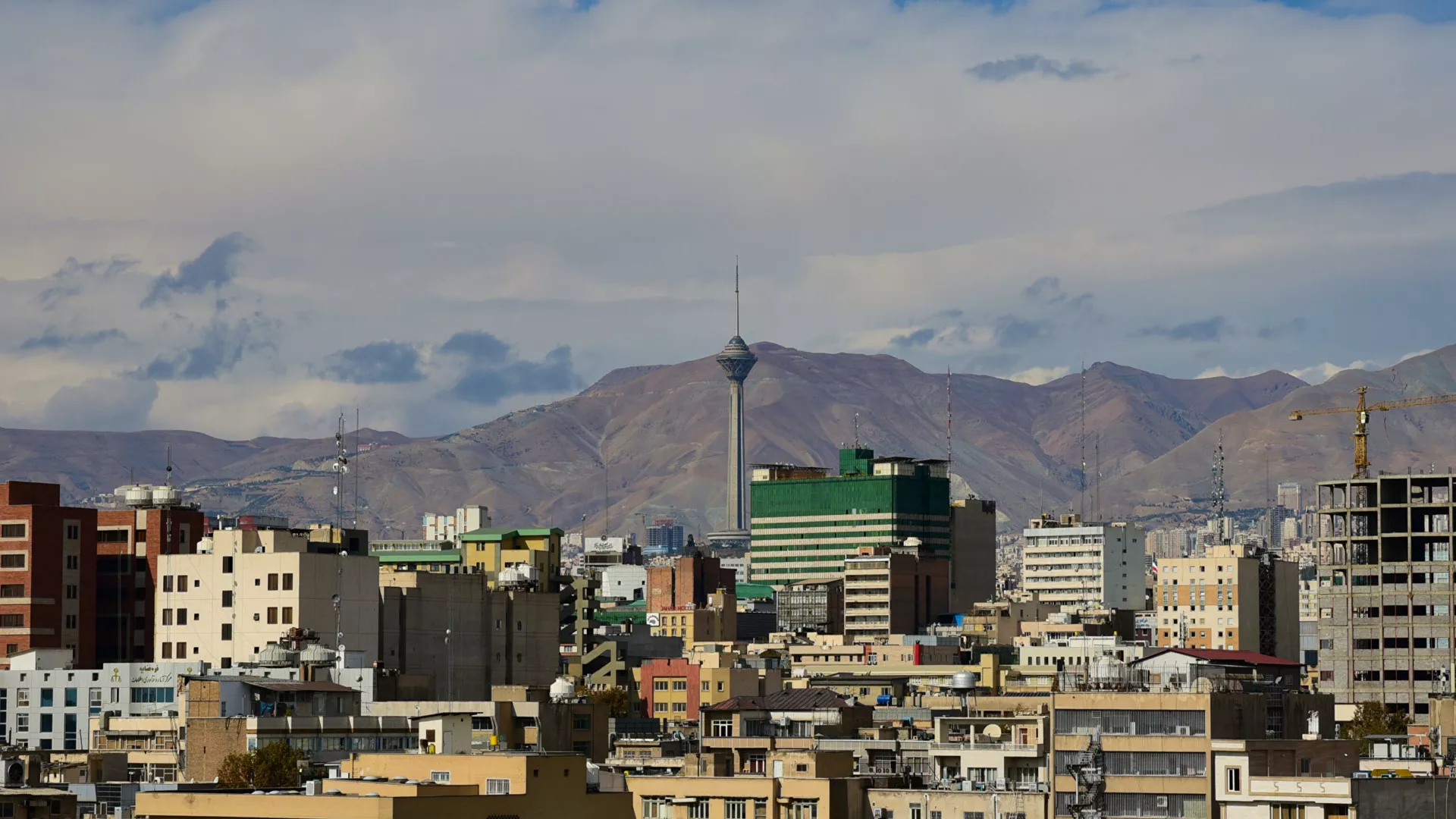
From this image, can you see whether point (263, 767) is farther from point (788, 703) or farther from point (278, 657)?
point (788, 703)

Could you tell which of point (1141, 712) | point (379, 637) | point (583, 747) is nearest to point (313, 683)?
point (583, 747)

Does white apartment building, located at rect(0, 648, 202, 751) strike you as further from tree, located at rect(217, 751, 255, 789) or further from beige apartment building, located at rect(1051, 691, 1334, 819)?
beige apartment building, located at rect(1051, 691, 1334, 819)

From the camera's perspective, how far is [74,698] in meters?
168

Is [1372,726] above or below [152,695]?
below

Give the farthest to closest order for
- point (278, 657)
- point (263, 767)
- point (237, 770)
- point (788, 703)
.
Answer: point (278, 657) → point (788, 703) → point (237, 770) → point (263, 767)

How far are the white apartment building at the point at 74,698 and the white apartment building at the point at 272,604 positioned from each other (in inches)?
785

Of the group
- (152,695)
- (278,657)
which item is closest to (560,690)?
(278,657)

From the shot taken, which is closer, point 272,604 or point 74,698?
point 74,698

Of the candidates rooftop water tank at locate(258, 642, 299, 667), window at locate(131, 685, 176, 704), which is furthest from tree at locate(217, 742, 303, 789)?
window at locate(131, 685, 176, 704)

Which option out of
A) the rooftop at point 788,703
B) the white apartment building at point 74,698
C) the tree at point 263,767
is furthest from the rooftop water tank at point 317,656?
the tree at point 263,767

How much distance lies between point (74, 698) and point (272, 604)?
87.4 feet

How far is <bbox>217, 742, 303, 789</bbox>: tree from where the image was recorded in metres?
112

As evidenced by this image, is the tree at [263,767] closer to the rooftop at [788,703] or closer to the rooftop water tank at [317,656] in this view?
the rooftop water tank at [317,656]

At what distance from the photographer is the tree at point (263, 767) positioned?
368 ft
